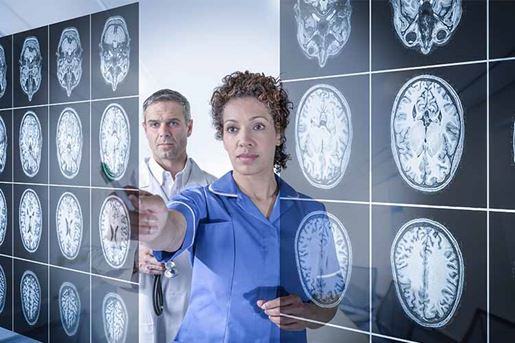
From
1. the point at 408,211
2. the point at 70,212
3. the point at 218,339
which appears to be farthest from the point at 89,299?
the point at 408,211

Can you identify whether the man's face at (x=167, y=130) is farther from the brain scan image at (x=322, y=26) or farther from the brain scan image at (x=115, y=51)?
the brain scan image at (x=322, y=26)

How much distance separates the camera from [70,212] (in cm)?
187

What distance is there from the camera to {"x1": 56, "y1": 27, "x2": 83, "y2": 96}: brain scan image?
5.97 ft

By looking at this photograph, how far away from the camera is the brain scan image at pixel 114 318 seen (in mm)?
1686

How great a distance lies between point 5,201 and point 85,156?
1.69ft

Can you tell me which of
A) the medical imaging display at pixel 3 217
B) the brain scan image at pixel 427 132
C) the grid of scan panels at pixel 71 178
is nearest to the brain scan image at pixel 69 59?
the grid of scan panels at pixel 71 178

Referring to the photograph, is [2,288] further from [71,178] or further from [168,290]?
[168,290]

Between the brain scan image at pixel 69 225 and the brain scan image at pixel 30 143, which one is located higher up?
the brain scan image at pixel 30 143

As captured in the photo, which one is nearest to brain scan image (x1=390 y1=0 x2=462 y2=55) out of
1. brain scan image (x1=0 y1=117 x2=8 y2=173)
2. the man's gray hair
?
the man's gray hair

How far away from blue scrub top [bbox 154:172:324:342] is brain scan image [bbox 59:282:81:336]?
25.5 inches

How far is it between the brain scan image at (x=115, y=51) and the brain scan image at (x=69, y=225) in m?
0.46

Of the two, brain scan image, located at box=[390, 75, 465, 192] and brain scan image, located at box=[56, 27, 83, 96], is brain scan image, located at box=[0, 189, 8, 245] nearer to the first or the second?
brain scan image, located at box=[56, 27, 83, 96]

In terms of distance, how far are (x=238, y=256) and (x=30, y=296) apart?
3.52 feet

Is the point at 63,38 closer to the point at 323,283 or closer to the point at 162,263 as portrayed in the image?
the point at 162,263
